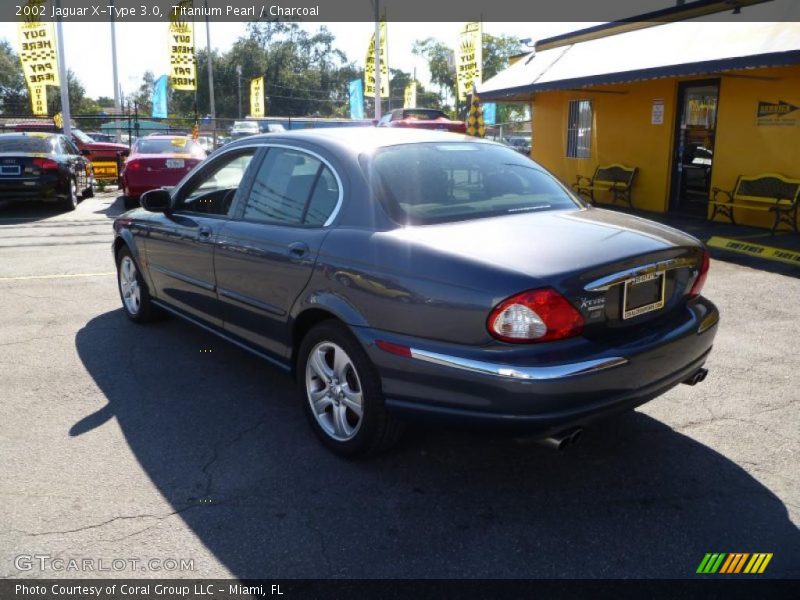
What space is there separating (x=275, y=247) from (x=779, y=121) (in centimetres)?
1025

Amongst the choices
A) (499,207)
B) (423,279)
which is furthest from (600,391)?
(499,207)

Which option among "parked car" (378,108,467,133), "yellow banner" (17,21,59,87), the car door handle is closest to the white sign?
"parked car" (378,108,467,133)

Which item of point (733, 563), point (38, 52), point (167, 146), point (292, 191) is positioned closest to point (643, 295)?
point (733, 563)

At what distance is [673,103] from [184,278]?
36.4 feet

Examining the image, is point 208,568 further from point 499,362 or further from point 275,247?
point 275,247

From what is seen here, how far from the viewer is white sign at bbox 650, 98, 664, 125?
13367 millimetres

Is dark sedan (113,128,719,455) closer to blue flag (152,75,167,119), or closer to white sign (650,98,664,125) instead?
white sign (650,98,664,125)

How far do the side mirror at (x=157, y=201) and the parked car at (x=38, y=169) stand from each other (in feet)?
32.0

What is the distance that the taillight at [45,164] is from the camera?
13.3m

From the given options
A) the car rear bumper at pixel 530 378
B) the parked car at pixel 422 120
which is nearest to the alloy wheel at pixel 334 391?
the car rear bumper at pixel 530 378

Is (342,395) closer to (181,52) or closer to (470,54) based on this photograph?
(470,54)

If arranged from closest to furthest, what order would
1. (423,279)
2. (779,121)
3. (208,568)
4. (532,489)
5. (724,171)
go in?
(208,568) → (423,279) → (532,489) → (779,121) → (724,171)

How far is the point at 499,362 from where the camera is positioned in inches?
112

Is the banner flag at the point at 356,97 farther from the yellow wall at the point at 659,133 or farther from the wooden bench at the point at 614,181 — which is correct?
the wooden bench at the point at 614,181
